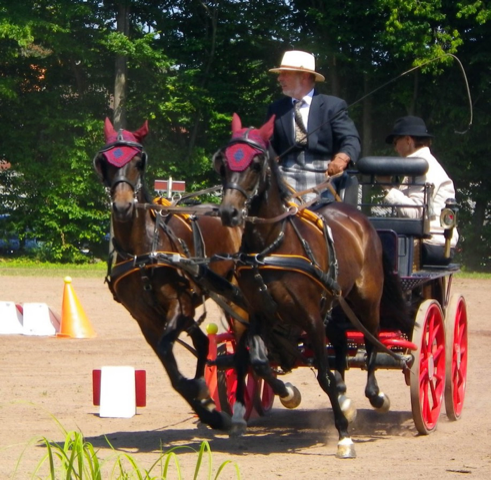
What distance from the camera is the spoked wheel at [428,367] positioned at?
25.2ft

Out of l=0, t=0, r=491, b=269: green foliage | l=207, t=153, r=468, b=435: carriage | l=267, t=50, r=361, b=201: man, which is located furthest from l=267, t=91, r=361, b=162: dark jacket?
l=0, t=0, r=491, b=269: green foliage

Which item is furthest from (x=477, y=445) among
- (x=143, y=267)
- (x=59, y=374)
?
(x=59, y=374)

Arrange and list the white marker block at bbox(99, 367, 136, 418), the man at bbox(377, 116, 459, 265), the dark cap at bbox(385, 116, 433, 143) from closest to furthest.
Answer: the white marker block at bbox(99, 367, 136, 418) < the man at bbox(377, 116, 459, 265) < the dark cap at bbox(385, 116, 433, 143)

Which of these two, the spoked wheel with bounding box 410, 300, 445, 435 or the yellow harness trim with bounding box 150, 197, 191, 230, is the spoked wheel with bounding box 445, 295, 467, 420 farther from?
the yellow harness trim with bounding box 150, 197, 191, 230

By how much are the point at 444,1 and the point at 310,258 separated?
68.6ft

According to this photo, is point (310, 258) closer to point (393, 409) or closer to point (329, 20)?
Answer: point (393, 409)

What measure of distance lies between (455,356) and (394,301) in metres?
1.06

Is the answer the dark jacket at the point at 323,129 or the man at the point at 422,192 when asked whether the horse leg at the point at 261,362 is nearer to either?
the dark jacket at the point at 323,129

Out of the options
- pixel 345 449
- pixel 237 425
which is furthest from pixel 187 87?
pixel 345 449

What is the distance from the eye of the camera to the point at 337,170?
7445 millimetres

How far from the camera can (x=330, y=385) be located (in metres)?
6.87

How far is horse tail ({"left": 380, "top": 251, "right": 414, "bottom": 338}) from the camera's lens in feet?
26.0

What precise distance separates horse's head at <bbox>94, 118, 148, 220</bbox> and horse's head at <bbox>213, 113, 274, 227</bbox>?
70 centimetres

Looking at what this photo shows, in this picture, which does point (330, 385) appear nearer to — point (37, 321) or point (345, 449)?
point (345, 449)
